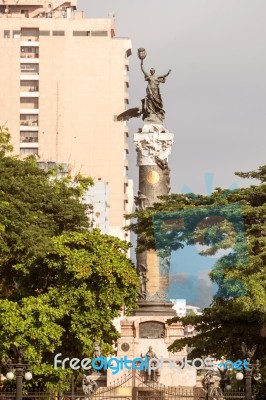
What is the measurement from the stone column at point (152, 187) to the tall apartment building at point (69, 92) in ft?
204

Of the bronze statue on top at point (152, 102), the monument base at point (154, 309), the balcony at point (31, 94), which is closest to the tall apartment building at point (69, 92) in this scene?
the balcony at point (31, 94)

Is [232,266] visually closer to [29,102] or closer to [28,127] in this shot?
[28,127]

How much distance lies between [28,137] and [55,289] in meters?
75.3

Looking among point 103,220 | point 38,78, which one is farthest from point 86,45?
point 103,220

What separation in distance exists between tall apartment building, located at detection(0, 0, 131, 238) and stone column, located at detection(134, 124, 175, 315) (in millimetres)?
62081

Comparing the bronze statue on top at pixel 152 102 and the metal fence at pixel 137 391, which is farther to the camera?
the bronze statue on top at pixel 152 102

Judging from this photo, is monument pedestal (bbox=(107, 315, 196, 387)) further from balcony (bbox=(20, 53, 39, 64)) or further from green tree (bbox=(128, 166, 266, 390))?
balcony (bbox=(20, 53, 39, 64))

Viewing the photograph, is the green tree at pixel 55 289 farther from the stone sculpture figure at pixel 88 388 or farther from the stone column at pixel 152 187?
the stone sculpture figure at pixel 88 388

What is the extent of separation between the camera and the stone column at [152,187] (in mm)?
60906

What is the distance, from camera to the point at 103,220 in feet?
376

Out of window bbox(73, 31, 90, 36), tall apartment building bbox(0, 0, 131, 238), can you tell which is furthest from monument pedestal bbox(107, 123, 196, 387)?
window bbox(73, 31, 90, 36)

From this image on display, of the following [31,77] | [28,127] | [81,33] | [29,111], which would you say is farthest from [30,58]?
[28,127]

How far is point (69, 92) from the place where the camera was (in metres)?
128

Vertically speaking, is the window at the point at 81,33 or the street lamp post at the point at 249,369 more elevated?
the window at the point at 81,33
